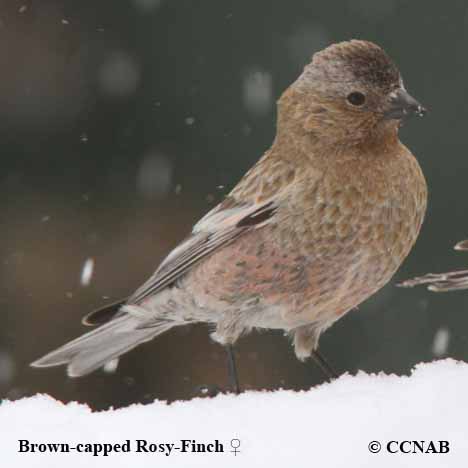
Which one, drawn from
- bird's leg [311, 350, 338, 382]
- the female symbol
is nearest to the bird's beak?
bird's leg [311, 350, 338, 382]

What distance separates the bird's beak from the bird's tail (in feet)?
4.24

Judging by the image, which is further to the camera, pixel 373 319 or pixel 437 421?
pixel 373 319

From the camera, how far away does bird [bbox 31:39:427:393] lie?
4.51 metres

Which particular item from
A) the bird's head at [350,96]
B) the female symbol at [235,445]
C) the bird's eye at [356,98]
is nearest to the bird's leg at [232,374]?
the female symbol at [235,445]

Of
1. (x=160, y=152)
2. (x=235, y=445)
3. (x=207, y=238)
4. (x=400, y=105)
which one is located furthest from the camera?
(x=160, y=152)

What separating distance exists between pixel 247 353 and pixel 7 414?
231cm

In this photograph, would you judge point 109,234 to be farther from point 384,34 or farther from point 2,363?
point 384,34

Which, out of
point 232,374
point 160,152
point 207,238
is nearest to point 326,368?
point 232,374

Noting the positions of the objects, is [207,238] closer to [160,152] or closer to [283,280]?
[283,280]

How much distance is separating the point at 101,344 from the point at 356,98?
1412 millimetres

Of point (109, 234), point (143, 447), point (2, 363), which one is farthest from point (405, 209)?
point (2, 363)

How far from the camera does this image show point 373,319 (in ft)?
23.9

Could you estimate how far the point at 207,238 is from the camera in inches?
188

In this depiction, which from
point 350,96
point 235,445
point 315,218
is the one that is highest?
point 350,96
